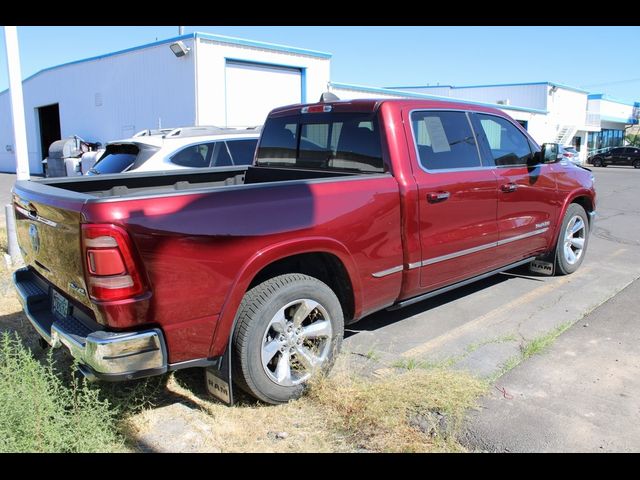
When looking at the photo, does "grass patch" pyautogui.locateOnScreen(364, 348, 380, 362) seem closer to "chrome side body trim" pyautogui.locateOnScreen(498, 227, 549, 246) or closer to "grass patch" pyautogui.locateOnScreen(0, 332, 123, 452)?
"chrome side body trim" pyautogui.locateOnScreen(498, 227, 549, 246)

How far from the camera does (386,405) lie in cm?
332

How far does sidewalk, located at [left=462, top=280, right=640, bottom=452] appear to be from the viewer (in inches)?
121

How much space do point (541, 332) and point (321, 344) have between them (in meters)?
2.13

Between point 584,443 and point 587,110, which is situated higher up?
point 587,110

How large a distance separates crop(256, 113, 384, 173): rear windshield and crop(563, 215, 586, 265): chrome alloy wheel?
125 inches

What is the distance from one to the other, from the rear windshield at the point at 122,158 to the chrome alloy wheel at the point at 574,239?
526 centimetres

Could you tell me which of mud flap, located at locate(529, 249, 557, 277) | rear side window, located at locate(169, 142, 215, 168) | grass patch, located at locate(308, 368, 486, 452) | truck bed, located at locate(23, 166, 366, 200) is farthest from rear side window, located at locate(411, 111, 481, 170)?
rear side window, located at locate(169, 142, 215, 168)

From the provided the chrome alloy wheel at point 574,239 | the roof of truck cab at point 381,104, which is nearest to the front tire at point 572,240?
the chrome alloy wheel at point 574,239

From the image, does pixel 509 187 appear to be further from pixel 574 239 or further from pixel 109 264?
pixel 109 264

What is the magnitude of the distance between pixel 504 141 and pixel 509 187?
22.8 inches

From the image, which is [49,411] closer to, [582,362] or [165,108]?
[582,362]

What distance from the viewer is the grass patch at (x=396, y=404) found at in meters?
3.06
